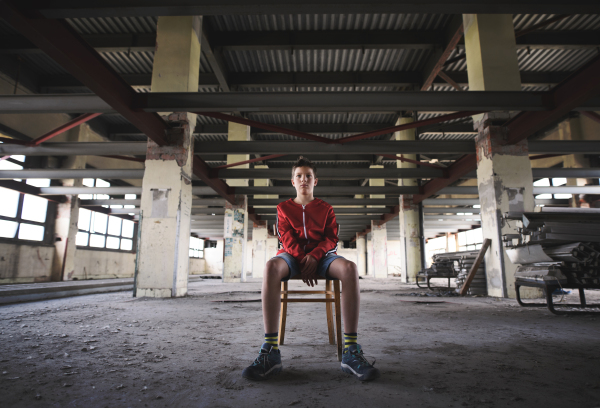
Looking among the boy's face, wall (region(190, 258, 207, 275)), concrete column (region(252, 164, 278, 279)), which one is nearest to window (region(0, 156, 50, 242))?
concrete column (region(252, 164, 278, 279))

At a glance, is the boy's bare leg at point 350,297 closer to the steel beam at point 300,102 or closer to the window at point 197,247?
the steel beam at point 300,102

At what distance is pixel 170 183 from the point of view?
6266mm

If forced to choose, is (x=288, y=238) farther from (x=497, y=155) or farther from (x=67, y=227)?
(x=67, y=227)

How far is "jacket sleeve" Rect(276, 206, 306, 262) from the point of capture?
211 centimetres

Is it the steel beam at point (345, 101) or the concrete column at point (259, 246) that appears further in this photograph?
the concrete column at point (259, 246)

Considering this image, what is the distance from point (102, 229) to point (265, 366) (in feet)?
56.3

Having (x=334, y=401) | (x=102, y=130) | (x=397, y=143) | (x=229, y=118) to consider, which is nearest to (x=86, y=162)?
(x=102, y=130)

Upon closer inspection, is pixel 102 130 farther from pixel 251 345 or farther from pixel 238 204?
pixel 251 345

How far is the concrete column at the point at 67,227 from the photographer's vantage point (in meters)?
12.4

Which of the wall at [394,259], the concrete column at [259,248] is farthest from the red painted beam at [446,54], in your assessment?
the wall at [394,259]

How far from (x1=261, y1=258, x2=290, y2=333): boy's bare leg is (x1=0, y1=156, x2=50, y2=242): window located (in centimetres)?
1256

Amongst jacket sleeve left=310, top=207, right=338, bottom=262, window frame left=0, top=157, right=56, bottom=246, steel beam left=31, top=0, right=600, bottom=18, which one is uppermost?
steel beam left=31, top=0, right=600, bottom=18

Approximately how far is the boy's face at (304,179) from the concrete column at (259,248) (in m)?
15.7

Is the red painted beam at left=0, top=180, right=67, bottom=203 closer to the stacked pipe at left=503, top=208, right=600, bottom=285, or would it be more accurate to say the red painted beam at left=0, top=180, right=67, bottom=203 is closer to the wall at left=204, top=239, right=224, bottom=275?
the stacked pipe at left=503, top=208, right=600, bottom=285
